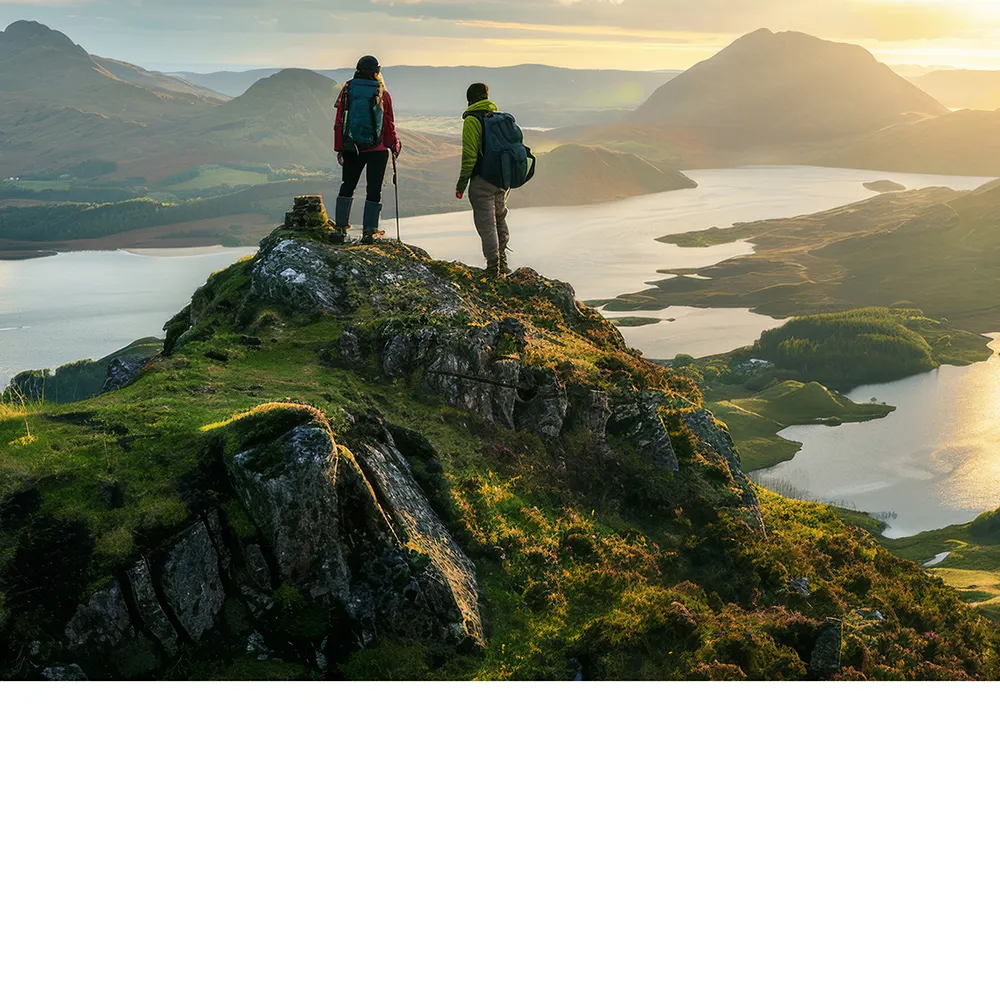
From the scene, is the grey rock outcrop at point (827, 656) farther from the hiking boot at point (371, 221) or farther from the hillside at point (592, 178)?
the hillside at point (592, 178)

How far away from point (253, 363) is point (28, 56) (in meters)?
22.9

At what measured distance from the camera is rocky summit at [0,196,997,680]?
8406 millimetres

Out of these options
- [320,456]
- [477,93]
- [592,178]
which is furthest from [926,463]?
[592,178]

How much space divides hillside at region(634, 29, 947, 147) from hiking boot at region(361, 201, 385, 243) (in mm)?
33710

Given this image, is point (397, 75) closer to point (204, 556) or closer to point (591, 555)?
point (591, 555)

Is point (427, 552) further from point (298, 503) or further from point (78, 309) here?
point (78, 309)

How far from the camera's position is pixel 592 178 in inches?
5482

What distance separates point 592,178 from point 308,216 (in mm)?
131904

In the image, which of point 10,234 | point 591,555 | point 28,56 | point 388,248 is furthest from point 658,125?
point 591,555

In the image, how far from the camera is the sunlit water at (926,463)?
23562mm

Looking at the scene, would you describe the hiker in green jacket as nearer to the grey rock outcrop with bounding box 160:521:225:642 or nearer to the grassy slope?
the grey rock outcrop with bounding box 160:521:225:642

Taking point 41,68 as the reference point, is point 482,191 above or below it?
below

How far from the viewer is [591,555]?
1180cm

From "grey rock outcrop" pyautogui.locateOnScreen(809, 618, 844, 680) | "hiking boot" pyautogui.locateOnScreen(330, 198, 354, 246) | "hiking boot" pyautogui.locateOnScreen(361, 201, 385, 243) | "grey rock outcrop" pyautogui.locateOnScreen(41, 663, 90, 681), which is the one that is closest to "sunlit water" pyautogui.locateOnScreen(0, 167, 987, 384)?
"hiking boot" pyautogui.locateOnScreen(361, 201, 385, 243)
